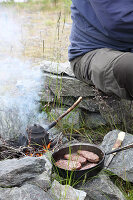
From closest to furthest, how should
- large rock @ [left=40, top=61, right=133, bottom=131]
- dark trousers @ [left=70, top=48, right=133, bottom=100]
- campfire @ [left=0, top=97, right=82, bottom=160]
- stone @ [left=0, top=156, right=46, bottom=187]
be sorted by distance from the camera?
stone @ [left=0, top=156, right=46, bottom=187] → dark trousers @ [left=70, top=48, right=133, bottom=100] → campfire @ [left=0, top=97, right=82, bottom=160] → large rock @ [left=40, top=61, right=133, bottom=131]

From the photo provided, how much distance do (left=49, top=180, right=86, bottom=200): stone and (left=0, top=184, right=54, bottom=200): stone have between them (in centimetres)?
8

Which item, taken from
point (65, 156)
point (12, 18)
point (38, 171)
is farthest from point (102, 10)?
point (12, 18)

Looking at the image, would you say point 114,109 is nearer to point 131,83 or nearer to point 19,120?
point 131,83

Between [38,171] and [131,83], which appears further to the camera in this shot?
[131,83]

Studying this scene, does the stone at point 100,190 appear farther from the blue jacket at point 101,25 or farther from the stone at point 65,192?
the blue jacket at point 101,25

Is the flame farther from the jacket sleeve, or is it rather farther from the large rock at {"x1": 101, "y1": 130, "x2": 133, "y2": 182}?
the jacket sleeve

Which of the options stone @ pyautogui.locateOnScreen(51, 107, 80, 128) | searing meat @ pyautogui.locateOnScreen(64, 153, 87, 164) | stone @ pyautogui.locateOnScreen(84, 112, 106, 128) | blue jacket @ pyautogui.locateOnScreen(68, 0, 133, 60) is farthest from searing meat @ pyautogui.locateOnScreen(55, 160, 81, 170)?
blue jacket @ pyautogui.locateOnScreen(68, 0, 133, 60)

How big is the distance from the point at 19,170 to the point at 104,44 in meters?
1.63

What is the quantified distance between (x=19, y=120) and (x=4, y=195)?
3.99ft

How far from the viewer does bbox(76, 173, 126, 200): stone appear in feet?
7.45

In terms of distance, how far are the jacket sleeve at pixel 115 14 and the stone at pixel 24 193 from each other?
165cm

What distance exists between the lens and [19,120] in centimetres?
314

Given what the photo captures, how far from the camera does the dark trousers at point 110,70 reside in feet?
8.41

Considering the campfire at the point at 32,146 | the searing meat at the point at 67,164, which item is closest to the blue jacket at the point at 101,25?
the campfire at the point at 32,146
